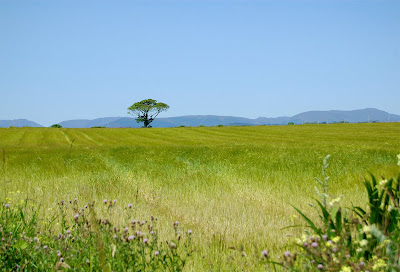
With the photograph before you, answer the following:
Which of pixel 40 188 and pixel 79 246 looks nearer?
pixel 79 246

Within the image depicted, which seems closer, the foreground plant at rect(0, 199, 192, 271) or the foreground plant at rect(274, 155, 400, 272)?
the foreground plant at rect(274, 155, 400, 272)

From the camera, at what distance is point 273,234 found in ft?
16.7

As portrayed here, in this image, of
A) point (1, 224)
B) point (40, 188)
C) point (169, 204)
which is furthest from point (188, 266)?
point (40, 188)

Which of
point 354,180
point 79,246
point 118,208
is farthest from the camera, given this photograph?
point 354,180

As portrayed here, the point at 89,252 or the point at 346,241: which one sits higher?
the point at 346,241

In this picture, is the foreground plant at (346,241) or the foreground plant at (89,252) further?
the foreground plant at (89,252)

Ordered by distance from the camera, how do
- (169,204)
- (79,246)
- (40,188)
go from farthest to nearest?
(40,188)
(169,204)
(79,246)

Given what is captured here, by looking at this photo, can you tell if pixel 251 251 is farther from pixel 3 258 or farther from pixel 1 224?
pixel 1 224

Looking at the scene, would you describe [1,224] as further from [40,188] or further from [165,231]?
[40,188]

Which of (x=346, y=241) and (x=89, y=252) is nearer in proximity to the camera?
(x=346, y=241)

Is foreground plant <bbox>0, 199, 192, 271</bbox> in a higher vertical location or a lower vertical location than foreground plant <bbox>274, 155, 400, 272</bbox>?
lower

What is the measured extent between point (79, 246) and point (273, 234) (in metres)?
2.72

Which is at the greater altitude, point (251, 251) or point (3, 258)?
A: point (3, 258)

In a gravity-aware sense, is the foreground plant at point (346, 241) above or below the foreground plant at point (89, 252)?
above
